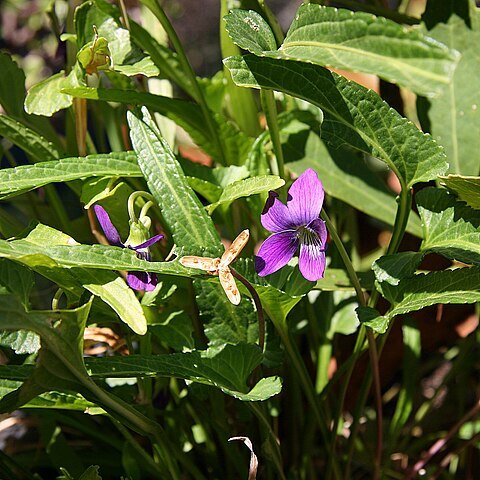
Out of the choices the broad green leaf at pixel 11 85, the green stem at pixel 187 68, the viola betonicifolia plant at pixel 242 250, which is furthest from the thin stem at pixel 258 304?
the broad green leaf at pixel 11 85

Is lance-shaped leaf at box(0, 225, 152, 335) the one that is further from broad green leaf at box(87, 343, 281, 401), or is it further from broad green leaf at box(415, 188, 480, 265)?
broad green leaf at box(415, 188, 480, 265)

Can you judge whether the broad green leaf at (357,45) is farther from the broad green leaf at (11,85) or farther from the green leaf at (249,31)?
the broad green leaf at (11,85)

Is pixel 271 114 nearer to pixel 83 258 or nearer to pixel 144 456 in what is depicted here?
pixel 83 258

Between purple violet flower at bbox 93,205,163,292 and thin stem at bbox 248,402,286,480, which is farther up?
purple violet flower at bbox 93,205,163,292

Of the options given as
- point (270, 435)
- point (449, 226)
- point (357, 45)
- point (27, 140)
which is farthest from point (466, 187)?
point (27, 140)

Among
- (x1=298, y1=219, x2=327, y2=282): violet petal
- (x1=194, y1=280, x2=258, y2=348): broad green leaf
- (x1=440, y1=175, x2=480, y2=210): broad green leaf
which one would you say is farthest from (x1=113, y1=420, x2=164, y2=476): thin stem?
(x1=440, y1=175, x2=480, y2=210): broad green leaf

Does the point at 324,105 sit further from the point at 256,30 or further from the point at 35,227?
the point at 35,227

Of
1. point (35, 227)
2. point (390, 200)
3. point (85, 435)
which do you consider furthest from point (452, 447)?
point (35, 227)

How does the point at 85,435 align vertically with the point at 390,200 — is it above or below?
below
